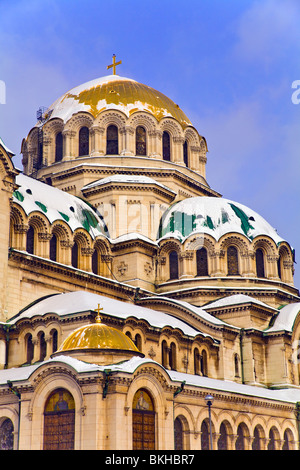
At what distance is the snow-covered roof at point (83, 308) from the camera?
1395 inches

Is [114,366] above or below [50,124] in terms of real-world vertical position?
below

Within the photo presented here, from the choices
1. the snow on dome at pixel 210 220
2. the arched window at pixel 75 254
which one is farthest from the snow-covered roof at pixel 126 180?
the arched window at pixel 75 254

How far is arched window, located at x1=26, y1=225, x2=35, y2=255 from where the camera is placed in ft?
132

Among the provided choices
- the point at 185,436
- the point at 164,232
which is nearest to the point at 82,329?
the point at 185,436

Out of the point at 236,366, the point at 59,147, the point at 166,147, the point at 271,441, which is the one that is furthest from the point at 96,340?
the point at 166,147

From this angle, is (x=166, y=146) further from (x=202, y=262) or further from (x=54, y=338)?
(x=54, y=338)

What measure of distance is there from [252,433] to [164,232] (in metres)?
15.9

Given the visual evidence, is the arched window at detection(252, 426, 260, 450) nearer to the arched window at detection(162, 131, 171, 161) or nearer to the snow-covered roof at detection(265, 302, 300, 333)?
the snow-covered roof at detection(265, 302, 300, 333)

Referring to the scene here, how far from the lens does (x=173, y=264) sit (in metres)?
47.3

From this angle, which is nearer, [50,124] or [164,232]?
[164,232]
